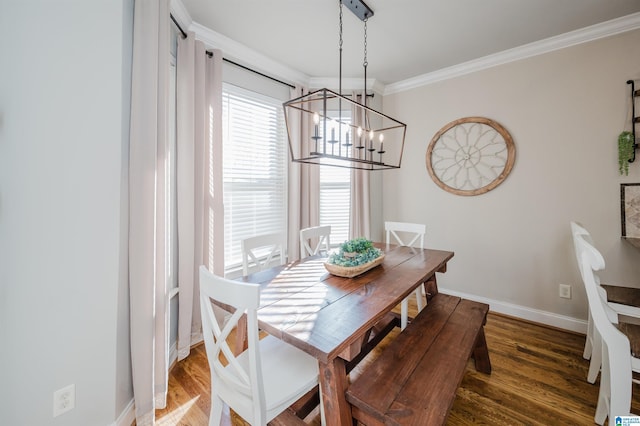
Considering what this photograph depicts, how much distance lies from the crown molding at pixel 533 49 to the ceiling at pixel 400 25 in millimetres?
60

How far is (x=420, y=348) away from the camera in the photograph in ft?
4.66

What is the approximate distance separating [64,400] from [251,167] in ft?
6.80

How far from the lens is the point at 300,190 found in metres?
3.07

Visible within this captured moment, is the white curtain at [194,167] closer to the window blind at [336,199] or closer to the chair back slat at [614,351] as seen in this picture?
the window blind at [336,199]

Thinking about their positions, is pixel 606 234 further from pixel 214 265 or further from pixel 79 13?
pixel 79 13

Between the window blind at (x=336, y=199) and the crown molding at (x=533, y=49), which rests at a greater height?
the crown molding at (x=533, y=49)

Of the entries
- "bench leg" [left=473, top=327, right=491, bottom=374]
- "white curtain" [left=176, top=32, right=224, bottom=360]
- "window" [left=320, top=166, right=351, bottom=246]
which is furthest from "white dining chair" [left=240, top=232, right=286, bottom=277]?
"bench leg" [left=473, top=327, right=491, bottom=374]

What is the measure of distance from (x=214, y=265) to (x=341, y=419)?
5.40 feet

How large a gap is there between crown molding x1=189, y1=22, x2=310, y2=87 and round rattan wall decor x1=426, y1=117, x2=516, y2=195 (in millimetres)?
1824

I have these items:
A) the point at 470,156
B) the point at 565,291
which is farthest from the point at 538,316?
the point at 470,156

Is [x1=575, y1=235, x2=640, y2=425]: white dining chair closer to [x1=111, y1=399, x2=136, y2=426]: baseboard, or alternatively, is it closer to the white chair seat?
the white chair seat

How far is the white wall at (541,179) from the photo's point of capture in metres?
2.23

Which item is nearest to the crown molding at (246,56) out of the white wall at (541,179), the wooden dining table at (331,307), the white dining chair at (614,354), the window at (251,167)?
the window at (251,167)

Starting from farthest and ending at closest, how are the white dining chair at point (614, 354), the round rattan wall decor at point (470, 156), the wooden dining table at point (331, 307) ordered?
the round rattan wall decor at point (470, 156), the white dining chair at point (614, 354), the wooden dining table at point (331, 307)
